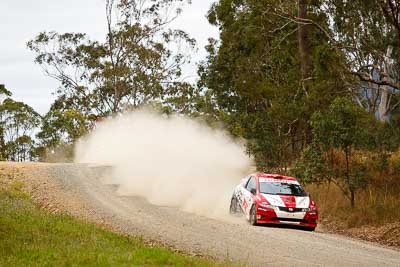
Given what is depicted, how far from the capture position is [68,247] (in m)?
12.1

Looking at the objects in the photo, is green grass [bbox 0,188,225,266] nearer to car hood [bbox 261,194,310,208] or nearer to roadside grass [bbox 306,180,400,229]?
car hood [bbox 261,194,310,208]

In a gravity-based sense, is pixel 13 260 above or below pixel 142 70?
below

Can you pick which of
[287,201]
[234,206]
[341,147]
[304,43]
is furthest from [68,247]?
[304,43]

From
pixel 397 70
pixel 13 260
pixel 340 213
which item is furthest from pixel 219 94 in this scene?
pixel 13 260

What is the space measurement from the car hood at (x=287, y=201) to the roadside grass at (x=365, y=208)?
A: 2.68 metres

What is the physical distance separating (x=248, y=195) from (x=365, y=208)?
4179mm

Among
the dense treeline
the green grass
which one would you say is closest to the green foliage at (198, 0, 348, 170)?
the dense treeline

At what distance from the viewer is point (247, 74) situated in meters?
33.3

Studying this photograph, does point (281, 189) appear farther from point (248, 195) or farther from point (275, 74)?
point (275, 74)

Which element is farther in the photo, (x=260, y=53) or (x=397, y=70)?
(x=397, y=70)

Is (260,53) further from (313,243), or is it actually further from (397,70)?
(313,243)

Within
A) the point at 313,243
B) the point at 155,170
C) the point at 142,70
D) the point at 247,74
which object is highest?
the point at 142,70

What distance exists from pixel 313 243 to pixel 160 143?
758 inches

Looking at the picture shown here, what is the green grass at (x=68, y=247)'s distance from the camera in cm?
1087
